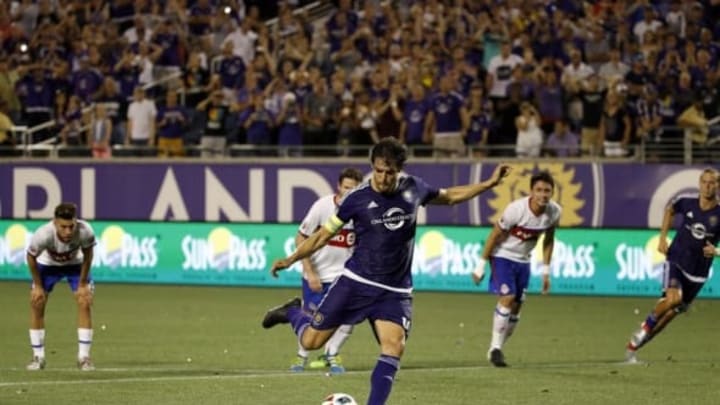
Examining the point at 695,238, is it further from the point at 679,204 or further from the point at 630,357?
the point at 630,357

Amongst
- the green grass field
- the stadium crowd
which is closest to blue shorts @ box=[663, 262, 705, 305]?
the green grass field

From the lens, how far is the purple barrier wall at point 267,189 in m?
28.0

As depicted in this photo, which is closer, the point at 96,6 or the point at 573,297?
the point at 573,297

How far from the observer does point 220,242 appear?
2895 centimetres

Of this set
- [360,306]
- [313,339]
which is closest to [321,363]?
[313,339]

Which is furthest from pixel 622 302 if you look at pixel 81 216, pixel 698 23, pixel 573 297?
pixel 81 216

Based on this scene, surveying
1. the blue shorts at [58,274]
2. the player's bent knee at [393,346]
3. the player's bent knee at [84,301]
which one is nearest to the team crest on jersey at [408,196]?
the player's bent knee at [393,346]

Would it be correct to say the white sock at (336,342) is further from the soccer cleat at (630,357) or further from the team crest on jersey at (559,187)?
the team crest on jersey at (559,187)

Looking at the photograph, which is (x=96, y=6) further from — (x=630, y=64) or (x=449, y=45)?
(x=630, y=64)

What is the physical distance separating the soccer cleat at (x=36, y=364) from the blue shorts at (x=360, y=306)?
4753 millimetres

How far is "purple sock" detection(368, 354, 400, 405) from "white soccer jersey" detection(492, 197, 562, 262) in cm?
593

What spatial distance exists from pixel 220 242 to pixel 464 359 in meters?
11.7

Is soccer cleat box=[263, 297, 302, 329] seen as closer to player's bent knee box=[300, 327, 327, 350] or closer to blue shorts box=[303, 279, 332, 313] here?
blue shorts box=[303, 279, 332, 313]

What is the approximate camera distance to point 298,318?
15.8 metres
